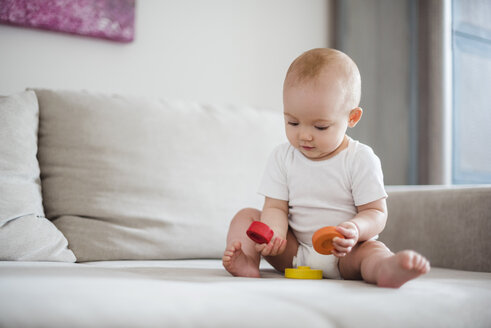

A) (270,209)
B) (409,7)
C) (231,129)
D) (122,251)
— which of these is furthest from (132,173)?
(409,7)

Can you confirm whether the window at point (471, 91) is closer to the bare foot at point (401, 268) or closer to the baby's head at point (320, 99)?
the baby's head at point (320, 99)

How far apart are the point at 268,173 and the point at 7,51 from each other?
1.13 meters

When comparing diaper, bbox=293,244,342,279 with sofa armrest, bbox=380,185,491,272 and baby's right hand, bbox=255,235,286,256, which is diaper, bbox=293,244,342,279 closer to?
baby's right hand, bbox=255,235,286,256

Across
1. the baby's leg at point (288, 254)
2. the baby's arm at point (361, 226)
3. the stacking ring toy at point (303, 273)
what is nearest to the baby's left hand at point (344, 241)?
the baby's arm at point (361, 226)

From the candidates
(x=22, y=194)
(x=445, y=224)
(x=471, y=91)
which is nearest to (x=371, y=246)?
(x=445, y=224)

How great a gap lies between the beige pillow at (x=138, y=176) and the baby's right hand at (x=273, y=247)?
0.39 metres

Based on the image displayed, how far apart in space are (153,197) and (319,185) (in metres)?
0.52

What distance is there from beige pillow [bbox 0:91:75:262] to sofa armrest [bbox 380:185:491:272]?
0.99 m

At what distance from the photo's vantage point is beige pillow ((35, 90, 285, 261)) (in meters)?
1.32

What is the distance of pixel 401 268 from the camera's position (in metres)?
0.80

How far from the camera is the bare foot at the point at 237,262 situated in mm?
964

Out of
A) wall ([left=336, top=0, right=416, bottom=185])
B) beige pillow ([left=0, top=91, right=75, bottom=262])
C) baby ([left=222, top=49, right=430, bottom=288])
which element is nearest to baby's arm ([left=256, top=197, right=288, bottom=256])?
baby ([left=222, top=49, right=430, bottom=288])

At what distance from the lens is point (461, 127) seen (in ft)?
6.48

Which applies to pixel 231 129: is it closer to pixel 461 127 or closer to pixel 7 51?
pixel 7 51
